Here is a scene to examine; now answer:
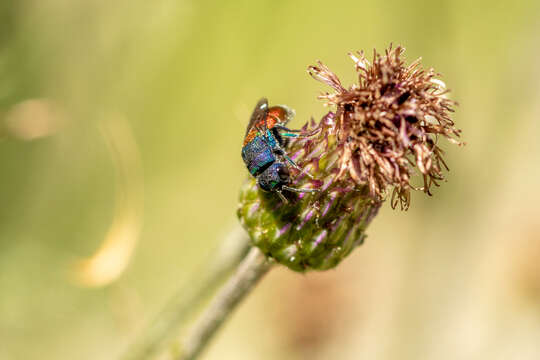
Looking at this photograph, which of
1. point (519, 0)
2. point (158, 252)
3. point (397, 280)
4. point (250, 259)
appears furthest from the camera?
point (519, 0)

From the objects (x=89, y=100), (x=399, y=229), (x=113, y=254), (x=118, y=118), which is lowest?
(x=399, y=229)

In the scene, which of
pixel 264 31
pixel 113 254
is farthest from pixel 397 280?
pixel 113 254

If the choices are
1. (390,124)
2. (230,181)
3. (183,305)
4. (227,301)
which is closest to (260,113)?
(390,124)

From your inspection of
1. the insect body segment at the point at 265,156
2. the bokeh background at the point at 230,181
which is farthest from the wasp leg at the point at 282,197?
the bokeh background at the point at 230,181

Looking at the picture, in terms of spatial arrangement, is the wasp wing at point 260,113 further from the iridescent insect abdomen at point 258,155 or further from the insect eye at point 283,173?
the insect eye at point 283,173

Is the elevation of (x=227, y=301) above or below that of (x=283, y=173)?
below

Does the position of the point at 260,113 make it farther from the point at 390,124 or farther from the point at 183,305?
the point at 183,305

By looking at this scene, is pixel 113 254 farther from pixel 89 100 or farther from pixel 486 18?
pixel 486 18
